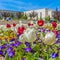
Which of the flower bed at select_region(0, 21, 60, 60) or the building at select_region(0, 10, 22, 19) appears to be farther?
the building at select_region(0, 10, 22, 19)

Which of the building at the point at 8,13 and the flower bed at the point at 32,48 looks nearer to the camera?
the flower bed at the point at 32,48

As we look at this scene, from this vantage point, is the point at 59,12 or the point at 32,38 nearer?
the point at 32,38

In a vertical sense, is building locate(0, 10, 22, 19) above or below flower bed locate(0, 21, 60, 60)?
above

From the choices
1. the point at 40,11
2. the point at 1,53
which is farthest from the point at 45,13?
the point at 1,53

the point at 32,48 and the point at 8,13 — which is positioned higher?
the point at 8,13

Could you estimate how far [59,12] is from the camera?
148 feet

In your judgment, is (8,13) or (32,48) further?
(8,13)

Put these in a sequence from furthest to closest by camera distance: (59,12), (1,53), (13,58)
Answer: (59,12) < (1,53) < (13,58)

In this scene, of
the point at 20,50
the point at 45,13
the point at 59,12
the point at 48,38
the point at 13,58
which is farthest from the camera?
the point at 45,13

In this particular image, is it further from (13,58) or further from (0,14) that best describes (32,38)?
(0,14)

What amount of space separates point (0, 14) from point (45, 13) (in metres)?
10.5

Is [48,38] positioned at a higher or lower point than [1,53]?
higher

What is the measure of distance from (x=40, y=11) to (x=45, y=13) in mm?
1790

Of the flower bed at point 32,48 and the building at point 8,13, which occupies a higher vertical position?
the building at point 8,13
